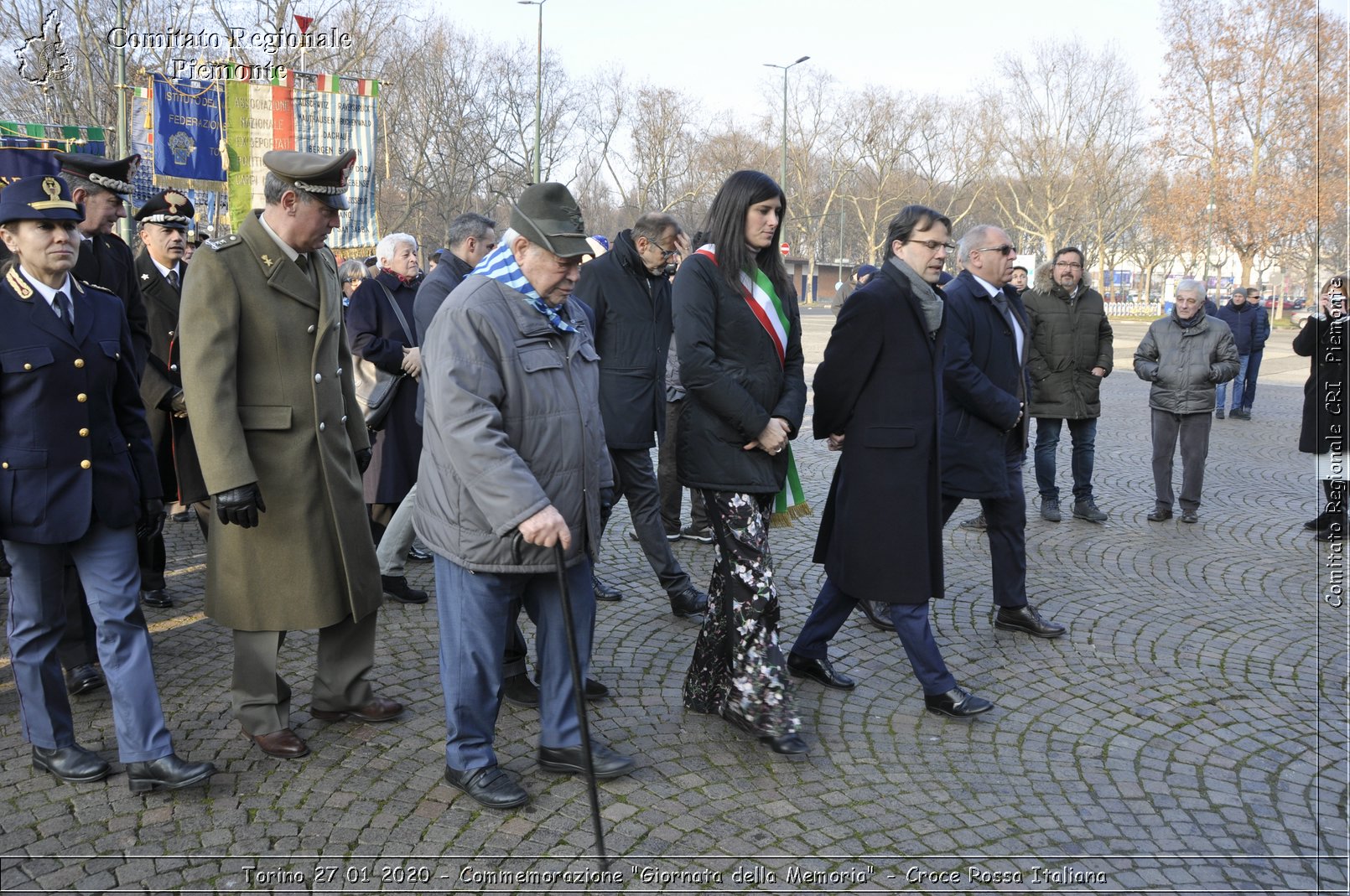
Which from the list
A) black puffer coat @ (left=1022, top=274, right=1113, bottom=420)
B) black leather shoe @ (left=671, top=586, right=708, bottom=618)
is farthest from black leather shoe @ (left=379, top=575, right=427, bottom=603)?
black puffer coat @ (left=1022, top=274, right=1113, bottom=420)

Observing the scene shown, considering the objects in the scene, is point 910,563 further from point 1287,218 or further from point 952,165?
point 952,165

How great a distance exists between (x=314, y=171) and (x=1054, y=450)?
260 inches

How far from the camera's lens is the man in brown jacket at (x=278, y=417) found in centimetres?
366

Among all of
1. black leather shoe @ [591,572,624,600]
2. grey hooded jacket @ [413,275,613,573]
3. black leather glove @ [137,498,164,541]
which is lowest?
black leather shoe @ [591,572,624,600]

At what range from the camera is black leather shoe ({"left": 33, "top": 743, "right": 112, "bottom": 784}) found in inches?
144

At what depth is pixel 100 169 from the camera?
5.38m

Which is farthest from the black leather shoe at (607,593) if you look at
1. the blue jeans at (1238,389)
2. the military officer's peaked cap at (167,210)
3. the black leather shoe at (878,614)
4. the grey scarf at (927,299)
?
the blue jeans at (1238,389)

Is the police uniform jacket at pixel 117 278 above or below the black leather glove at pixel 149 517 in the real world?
above

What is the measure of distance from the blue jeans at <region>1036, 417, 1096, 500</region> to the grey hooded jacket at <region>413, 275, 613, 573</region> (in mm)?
5855

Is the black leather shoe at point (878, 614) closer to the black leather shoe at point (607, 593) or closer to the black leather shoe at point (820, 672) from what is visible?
the black leather shoe at point (820, 672)

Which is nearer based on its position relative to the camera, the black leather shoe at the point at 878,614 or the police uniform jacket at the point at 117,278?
the police uniform jacket at the point at 117,278

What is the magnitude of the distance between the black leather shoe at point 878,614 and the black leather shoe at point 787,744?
1676mm

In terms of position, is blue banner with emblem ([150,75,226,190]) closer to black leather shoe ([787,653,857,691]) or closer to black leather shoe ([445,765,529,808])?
black leather shoe ([787,653,857,691])

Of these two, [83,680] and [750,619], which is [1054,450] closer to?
[750,619]
